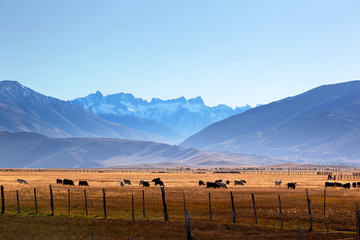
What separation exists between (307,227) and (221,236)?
7813mm

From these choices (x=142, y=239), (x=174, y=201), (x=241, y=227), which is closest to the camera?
(x=142, y=239)

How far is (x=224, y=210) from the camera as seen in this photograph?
42.8m

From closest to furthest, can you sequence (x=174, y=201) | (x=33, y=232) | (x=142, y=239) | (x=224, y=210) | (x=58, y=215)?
(x=142, y=239)
(x=33, y=232)
(x=58, y=215)
(x=224, y=210)
(x=174, y=201)

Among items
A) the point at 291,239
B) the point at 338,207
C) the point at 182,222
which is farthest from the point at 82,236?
the point at 338,207

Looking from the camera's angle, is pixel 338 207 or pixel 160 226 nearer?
pixel 160 226

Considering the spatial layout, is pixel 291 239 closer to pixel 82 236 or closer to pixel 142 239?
pixel 142 239

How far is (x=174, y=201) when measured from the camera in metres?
50.9

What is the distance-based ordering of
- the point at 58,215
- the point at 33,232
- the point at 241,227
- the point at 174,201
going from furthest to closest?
1. the point at 174,201
2. the point at 58,215
3. the point at 241,227
4. the point at 33,232

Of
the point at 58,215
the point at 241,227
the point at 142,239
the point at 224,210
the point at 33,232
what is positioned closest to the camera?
the point at 142,239

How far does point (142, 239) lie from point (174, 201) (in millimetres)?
23510

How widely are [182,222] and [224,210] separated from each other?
33.4 feet

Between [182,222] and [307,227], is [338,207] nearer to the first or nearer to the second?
[307,227]

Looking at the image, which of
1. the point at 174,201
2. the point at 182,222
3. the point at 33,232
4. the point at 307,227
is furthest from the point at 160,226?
the point at 174,201

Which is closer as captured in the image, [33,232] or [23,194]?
[33,232]
